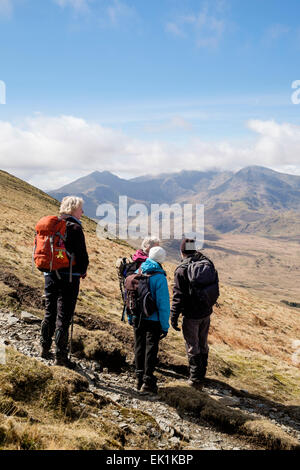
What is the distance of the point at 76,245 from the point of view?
7.41 m

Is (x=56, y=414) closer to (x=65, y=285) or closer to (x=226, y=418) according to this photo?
(x=65, y=285)

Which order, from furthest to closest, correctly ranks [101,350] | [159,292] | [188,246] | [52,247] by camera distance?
[101,350], [188,246], [159,292], [52,247]

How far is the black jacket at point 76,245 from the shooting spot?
7.36 m

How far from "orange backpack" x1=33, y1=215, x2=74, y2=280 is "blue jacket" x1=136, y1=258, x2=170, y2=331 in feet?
5.85

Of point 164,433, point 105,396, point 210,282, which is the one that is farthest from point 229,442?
point 210,282

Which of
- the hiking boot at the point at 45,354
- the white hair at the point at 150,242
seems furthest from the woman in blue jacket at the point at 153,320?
the hiking boot at the point at 45,354

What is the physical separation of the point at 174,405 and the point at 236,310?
67.9ft

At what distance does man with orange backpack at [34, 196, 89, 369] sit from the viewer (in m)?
7.19

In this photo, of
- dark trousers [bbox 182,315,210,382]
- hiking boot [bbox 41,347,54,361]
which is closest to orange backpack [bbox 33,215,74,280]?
hiking boot [bbox 41,347,54,361]

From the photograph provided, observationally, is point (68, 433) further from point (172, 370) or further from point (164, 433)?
point (172, 370)

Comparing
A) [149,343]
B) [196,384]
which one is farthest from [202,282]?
[196,384]

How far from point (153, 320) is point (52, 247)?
9.20 feet

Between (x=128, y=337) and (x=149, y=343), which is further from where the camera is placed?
(x=128, y=337)

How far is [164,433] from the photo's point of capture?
5977 mm
